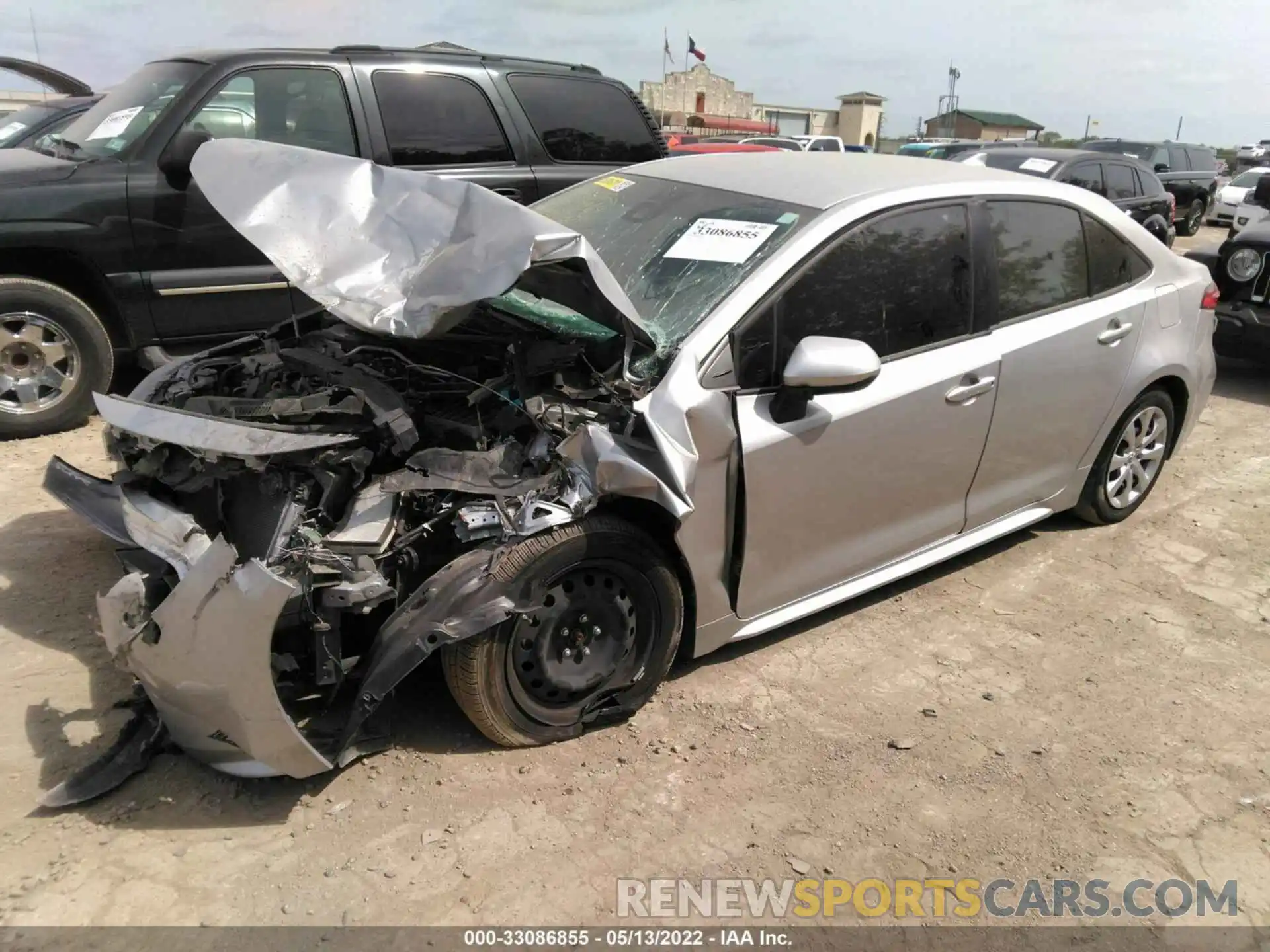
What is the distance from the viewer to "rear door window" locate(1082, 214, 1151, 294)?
157 inches

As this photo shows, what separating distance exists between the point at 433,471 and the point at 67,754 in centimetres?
145

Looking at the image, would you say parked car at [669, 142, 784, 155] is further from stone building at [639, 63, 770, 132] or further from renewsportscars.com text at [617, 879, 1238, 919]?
stone building at [639, 63, 770, 132]

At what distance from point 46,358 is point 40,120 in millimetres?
4446

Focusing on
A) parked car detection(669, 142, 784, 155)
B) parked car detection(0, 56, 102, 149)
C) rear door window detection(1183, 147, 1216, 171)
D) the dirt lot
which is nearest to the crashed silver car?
the dirt lot

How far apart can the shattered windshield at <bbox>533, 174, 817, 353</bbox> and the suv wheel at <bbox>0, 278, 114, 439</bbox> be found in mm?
2998

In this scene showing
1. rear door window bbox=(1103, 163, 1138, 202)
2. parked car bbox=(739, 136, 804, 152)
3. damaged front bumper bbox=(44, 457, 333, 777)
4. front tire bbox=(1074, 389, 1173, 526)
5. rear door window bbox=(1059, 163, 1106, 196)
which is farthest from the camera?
parked car bbox=(739, 136, 804, 152)

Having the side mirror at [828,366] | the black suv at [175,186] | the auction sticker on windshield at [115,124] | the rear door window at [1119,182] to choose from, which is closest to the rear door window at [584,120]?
the black suv at [175,186]

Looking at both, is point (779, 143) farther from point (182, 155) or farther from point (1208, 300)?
point (182, 155)

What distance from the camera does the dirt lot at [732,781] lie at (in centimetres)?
239

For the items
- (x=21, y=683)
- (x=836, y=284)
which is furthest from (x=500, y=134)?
(x=21, y=683)

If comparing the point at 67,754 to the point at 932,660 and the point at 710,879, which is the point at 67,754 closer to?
the point at 710,879

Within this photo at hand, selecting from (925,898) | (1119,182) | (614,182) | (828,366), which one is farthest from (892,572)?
(1119,182)

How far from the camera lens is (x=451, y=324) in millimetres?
2713

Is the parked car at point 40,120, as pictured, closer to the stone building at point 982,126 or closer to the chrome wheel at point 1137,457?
the chrome wheel at point 1137,457
